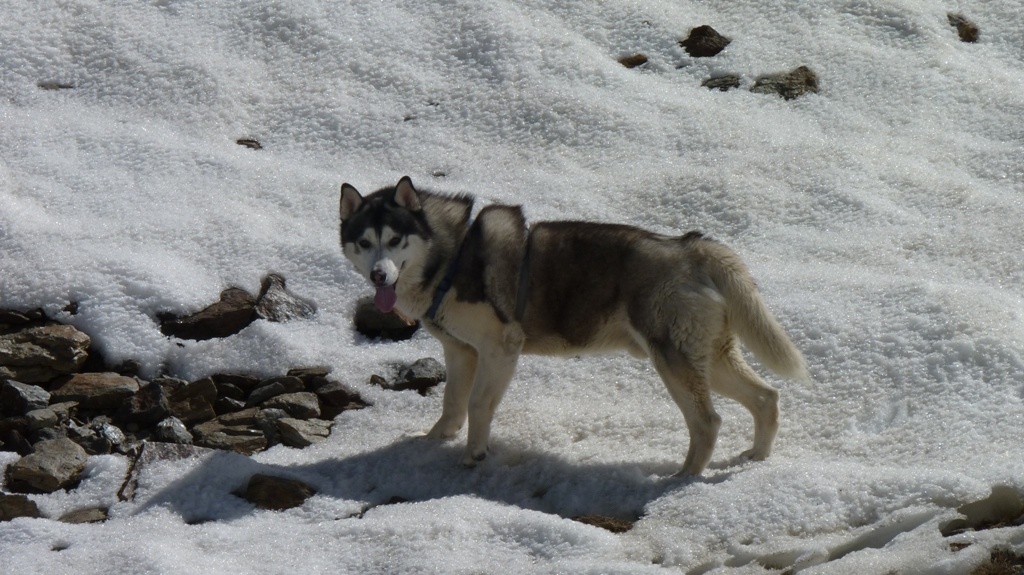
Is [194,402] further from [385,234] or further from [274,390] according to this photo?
[385,234]

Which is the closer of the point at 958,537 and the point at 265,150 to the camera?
the point at 958,537

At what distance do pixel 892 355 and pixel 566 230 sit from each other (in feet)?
8.57

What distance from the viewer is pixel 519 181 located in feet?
39.6

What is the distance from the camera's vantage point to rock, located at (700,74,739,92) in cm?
1320

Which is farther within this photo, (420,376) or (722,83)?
(722,83)

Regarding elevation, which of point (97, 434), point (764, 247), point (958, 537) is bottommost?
point (97, 434)

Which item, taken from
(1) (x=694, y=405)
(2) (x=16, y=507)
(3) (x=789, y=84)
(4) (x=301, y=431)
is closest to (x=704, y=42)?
(3) (x=789, y=84)

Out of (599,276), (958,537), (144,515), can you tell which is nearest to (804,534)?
(958,537)

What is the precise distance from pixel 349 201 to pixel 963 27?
27.2 ft

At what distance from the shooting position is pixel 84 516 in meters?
7.90

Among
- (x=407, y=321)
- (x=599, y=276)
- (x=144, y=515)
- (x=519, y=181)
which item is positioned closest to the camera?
(x=144, y=515)

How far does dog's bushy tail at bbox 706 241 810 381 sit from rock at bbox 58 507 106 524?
4.35 meters

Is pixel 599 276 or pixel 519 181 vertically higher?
pixel 599 276

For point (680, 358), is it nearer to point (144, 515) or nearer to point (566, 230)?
point (566, 230)
